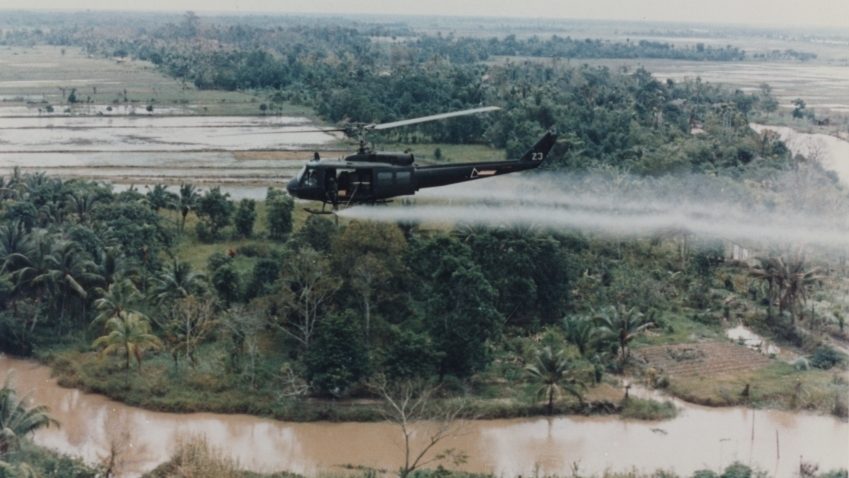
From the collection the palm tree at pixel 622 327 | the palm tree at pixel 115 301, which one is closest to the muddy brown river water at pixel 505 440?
the palm tree at pixel 115 301

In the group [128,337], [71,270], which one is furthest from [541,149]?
[71,270]

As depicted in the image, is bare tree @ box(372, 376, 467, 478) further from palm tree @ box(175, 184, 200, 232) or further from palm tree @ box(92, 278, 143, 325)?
palm tree @ box(175, 184, 200, 232)

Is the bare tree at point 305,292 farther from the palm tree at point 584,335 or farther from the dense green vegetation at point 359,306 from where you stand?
the palm tree at point 584,335

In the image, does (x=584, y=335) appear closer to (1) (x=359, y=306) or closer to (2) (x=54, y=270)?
(1) (x=359, y=306)

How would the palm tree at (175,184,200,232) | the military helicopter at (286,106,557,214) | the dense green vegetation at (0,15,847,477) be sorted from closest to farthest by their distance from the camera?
the military helicopter at (286,106,557,214)
the dense green vegetation at (0,15,847,477)
the palm tree at (175,184,200,232)

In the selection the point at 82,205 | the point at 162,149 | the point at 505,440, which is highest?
the point at 82,205

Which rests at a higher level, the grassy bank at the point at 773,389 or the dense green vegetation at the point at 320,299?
the dense green vegetation at the point at 320,299

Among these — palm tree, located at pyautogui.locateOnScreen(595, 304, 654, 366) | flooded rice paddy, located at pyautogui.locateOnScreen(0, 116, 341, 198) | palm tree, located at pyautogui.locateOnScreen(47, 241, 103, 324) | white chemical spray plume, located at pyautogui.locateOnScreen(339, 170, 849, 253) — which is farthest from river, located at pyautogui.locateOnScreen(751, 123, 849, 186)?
palm tree, located at pyautogui.locateOnScreen(47, 241, 103, 324)
